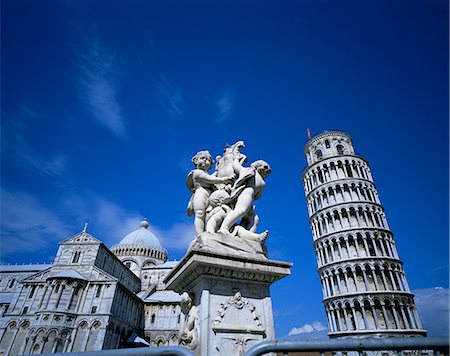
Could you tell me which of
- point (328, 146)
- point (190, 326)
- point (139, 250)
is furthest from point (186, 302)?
point (139, 250)

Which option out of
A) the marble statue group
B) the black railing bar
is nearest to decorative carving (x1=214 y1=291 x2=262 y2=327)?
the marble statue group

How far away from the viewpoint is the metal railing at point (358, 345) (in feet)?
6.89

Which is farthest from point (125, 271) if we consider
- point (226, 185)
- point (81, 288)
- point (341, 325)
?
point (226, 185)

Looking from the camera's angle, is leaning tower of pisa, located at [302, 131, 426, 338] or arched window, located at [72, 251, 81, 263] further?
arched window, located at [72, 251, 81, 263]

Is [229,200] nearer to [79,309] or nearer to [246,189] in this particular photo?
[246,189]

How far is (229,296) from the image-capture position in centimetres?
361

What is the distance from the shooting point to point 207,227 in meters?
4.48

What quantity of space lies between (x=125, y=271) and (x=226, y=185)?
172 feet

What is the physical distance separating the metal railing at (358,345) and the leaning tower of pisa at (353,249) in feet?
116

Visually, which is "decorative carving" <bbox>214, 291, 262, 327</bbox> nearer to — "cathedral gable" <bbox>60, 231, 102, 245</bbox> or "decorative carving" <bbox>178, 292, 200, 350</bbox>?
"decorative carving" <bbox>178, 292, 200, 350</bbox>

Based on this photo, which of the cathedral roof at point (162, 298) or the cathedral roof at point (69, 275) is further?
the cathedral roof at point (162, 298)

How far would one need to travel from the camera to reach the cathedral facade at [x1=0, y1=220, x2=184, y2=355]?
3131 centimetres

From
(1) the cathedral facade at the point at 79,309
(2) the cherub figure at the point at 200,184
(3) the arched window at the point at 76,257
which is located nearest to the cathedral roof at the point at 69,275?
(1) the cathedral facade at the point at 79,309

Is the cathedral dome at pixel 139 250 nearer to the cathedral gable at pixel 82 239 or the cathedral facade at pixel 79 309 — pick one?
the cathedral facade at pixel 79 309
